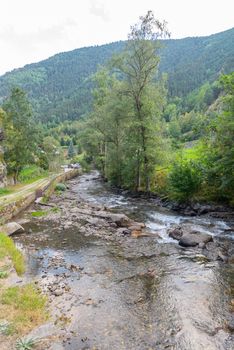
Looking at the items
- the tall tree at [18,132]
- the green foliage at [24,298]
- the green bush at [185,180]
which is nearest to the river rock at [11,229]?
the green foliage at [24,298]

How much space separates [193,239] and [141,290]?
657cm

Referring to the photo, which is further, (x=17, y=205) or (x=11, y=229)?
(x=17, y=205)

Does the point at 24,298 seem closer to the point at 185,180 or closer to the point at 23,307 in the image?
the point at 23,307

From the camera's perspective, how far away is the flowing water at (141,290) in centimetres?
892

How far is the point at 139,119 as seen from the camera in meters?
33.9

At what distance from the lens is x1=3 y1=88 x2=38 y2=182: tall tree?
4044 centimetres

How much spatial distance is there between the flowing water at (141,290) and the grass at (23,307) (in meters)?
1.14

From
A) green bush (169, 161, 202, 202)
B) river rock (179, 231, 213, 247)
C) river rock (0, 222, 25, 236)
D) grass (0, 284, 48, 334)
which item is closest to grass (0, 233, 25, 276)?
grass (0, 284, 48, 334)

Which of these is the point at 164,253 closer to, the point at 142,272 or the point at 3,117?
the point at 142,272

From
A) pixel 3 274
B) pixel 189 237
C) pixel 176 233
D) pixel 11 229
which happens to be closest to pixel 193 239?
pixel 189 237

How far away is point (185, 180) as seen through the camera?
26.2 m

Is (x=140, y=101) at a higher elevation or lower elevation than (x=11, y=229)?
higher

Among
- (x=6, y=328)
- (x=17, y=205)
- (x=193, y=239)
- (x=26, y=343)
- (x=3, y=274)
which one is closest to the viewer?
(x=26, y=343)

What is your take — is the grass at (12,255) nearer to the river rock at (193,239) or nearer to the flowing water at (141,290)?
the flowing water at (141,290)
